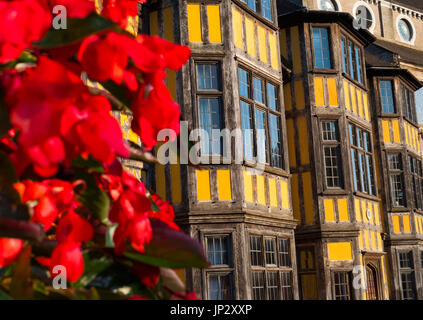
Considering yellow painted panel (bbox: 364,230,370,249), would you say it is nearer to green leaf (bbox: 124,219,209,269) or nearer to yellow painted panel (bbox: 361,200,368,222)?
yellow painted panel (bbox: 361,200,368,222)

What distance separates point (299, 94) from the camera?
642 inches

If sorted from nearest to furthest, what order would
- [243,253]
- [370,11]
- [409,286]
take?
1. [243,253]
2. [409,286]
3. [370,11]

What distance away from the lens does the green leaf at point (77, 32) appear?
873mm

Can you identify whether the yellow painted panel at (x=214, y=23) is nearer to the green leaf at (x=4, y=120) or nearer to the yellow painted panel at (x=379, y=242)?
the yellow painted panel at (x=379, y=242)

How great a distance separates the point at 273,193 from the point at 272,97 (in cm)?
213

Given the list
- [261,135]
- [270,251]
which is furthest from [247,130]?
[270,251]

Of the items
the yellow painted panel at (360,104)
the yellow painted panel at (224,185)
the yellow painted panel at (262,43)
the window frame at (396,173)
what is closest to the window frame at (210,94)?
the yellow painted panel at (224,185)

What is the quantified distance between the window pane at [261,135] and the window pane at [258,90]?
273 millimetres

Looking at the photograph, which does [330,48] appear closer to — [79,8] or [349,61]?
[349,61]

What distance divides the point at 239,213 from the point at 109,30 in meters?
10.1

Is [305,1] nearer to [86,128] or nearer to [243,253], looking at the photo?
[243,253]

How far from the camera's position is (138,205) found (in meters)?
1.06

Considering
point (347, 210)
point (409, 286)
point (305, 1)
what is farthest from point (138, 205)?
point (305, 1)
